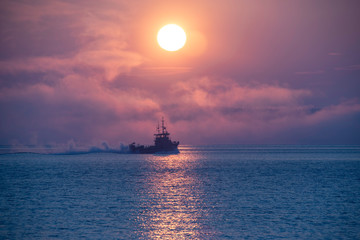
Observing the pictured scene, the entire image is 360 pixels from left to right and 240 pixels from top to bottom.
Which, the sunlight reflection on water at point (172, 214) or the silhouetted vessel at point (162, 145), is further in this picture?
the silhouetted vessel at point (162, 145)

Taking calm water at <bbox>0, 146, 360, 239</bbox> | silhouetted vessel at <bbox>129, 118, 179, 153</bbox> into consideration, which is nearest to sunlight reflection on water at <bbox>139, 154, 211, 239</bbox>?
calm water at <bbox>0, 146, 360, 239</bbox>

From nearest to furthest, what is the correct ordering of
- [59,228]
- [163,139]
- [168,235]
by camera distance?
[168,235] < [59,228] < [163,139]

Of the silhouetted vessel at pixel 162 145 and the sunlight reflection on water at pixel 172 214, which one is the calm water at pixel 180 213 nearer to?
the sunlight reflection on water at pixel 172 214

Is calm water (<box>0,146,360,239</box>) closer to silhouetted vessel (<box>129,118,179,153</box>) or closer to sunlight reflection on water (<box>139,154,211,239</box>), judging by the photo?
sunlight reflection on water (<box>139,154,211,239</box>)

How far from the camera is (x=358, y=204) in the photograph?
39406mm

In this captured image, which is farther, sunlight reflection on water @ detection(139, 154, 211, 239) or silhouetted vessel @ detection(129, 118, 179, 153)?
silhouetted vessel @ detection(129, 118, 179, 153)

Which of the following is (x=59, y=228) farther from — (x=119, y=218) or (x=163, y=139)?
(x=163, y=139)

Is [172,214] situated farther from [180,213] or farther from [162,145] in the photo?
[162,145]

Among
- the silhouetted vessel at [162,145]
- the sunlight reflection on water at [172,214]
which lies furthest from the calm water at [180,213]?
the silhouetted vessel at [162,145]

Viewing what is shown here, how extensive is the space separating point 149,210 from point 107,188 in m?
19.7

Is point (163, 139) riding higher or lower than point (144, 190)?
higher

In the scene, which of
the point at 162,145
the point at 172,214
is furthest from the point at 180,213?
the point at 162,145

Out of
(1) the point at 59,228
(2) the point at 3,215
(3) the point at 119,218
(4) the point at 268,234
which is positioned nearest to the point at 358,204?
(4) the point at 268,234

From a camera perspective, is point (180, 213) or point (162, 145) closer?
point (180, 213)
